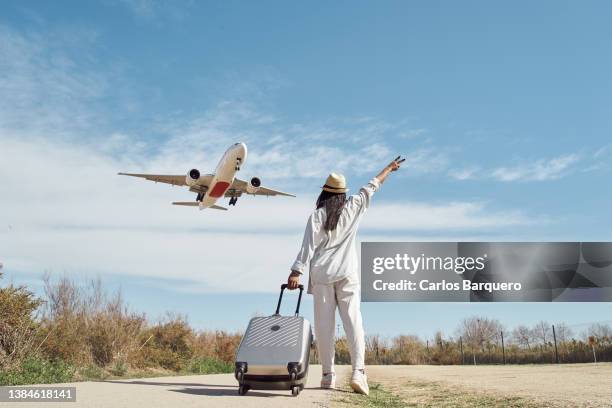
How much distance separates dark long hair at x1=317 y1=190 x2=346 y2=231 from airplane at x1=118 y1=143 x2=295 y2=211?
2389 centimetres

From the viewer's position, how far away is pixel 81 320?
1377 cm

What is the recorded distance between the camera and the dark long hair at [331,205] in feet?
18.4

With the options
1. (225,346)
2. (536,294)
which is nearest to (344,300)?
(225,346)

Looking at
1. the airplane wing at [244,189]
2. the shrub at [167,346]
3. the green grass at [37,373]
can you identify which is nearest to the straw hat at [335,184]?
the green grass at [37,373]

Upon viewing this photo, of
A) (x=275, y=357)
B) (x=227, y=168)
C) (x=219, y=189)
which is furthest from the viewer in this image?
(x=219, y=189)

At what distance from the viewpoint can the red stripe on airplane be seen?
102 feet

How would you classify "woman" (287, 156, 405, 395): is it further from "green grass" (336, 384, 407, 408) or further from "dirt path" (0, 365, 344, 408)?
"dirt path" (0, 365, 344, 408)

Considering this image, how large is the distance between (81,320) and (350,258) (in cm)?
1017

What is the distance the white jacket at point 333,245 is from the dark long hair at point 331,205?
5cm

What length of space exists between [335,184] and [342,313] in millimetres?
1255

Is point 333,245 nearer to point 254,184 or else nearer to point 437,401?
point 437,401

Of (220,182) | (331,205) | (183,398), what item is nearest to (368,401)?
(183,398)

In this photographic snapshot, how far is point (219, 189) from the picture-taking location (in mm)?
31609

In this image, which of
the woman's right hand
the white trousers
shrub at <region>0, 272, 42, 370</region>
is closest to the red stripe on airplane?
shrub at <region>0, 272, 42, 370</region>
